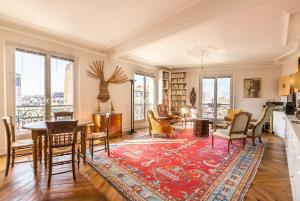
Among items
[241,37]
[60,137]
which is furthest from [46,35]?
[241,37]

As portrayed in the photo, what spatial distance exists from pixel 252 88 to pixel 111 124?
5781mm

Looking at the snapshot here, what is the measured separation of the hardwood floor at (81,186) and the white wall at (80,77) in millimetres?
1540

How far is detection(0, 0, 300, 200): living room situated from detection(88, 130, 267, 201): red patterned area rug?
0.06 feet

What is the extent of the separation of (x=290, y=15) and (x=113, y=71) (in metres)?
4.75

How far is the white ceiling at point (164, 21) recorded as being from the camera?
9.20 ft

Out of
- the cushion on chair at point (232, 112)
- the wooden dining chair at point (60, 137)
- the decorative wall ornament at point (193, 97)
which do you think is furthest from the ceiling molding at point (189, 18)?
the decorative wall ornament at point (193, 97)

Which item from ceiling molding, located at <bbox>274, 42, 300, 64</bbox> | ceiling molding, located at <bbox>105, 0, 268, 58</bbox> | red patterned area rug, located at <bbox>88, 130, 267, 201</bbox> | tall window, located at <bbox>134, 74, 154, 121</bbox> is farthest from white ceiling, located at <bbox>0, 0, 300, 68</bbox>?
red patterned area rug, located at <bbox>88, 130, 267, 201</bbox>

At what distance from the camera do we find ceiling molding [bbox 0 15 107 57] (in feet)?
11.5

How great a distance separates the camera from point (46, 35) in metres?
4.09

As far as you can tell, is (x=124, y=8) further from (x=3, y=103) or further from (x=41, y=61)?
(x=3, y=103)

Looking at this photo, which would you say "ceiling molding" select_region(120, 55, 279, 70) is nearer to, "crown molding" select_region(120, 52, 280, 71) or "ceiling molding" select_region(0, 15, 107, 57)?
"crown molding" select_region(120, 52, 280, 71)

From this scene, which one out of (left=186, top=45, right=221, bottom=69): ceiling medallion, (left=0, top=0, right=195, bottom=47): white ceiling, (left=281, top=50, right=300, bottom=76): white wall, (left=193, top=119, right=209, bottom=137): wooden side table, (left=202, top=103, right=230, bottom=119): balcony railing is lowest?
(left=193, top=119, right=209, bottom=137): wooden side table

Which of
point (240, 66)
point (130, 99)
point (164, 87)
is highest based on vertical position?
point (240, 66)

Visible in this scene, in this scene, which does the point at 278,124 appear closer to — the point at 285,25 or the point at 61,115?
the point at 285,25
